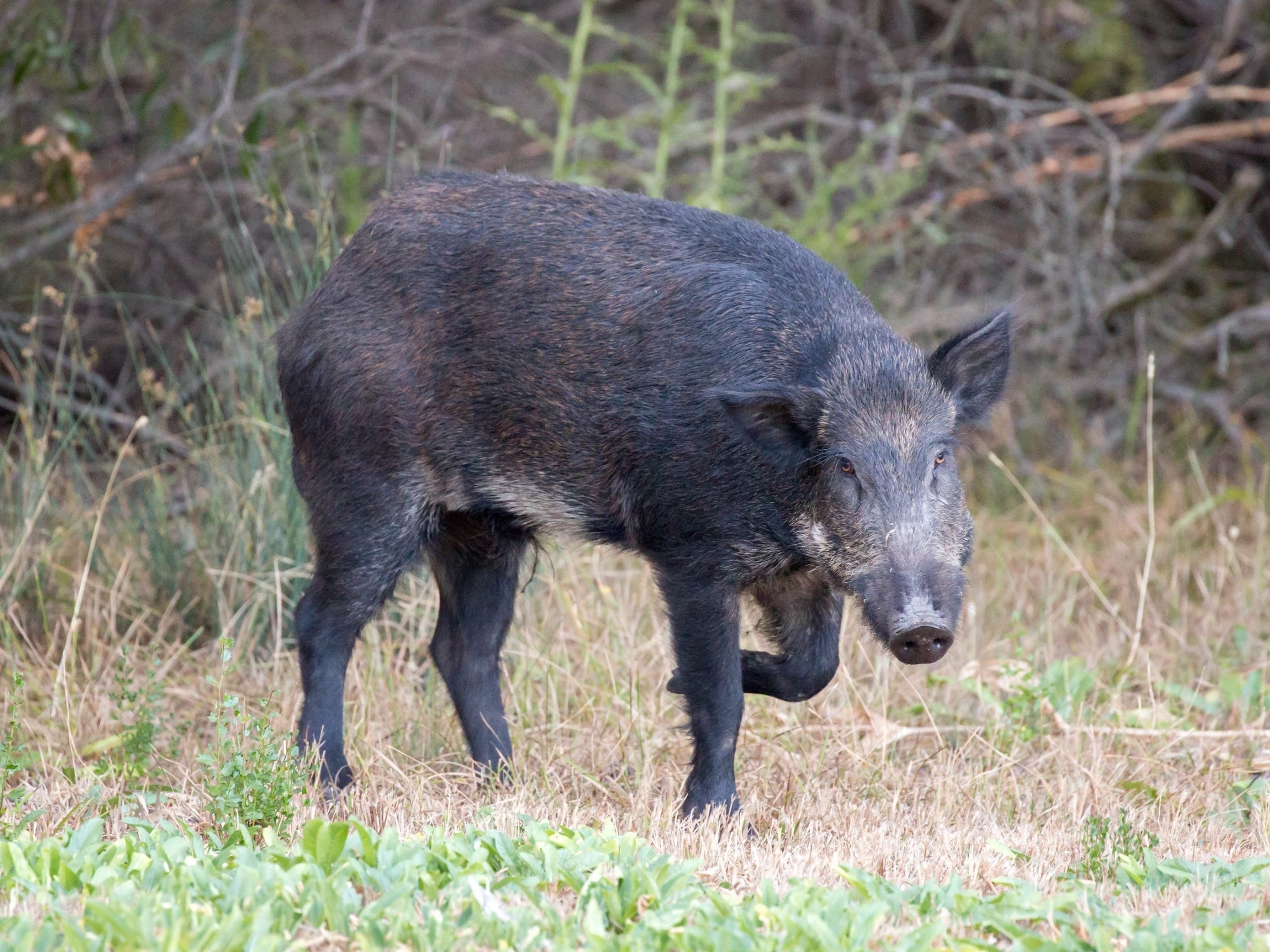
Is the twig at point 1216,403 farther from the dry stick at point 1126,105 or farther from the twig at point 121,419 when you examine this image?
the twig at point 121,419

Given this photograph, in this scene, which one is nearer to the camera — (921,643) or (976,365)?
(921,643)

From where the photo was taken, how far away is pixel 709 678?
4020 millimetres

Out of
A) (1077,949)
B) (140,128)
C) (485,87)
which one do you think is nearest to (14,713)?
(1077,949)

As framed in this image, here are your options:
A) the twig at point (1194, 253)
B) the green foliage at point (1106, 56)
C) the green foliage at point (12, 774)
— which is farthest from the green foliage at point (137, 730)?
the green foliage at point (1106, 56)

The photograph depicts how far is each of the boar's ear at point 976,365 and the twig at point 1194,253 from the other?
4.10 meters

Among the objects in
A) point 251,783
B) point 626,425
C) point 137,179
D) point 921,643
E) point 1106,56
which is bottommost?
point 251,783

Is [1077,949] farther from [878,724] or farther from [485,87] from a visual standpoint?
[485,87]

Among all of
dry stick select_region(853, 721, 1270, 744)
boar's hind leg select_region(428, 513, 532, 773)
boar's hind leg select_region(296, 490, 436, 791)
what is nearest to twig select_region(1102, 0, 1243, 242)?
dry stick select_region(853, 721, 1270, 744)

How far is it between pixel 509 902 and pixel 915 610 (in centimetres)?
119

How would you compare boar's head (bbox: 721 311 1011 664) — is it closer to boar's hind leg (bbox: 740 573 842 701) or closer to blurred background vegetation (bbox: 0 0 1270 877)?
A: boar's hind leg (bbox: 740 573 842 701)

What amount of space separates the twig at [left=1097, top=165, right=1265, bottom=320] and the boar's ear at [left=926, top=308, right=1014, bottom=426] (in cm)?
410

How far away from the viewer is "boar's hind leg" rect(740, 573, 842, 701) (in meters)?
4.20

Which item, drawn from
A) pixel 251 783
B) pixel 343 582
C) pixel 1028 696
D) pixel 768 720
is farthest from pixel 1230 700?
pixel 251 783

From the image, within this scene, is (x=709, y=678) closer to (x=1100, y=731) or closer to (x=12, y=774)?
(x=1100, y=731)
